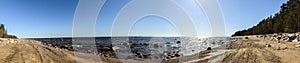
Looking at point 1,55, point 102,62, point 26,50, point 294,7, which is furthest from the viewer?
point 294,7

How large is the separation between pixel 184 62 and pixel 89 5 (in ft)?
53.4

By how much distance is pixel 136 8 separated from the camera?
22828 mm

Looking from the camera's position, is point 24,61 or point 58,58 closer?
point 24,61

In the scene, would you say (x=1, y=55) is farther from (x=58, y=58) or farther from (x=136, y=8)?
(x=136, y=8)

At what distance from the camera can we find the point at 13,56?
2403 cm

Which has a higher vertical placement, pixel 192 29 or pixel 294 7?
pixel 294 7

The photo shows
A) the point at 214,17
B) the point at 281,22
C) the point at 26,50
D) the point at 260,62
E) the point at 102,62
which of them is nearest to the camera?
the point at 214,17

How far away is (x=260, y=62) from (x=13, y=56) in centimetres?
2068

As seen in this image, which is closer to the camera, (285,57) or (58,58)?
(285,57)

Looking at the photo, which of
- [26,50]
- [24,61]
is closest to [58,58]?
[26,50]

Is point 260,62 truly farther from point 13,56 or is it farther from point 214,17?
point 13,56

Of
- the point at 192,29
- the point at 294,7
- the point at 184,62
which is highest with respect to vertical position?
the point at 294,7

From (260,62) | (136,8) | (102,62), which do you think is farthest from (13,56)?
(260,62)

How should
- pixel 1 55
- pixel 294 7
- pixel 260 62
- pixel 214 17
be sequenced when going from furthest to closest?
1. pixel 294 7
2. pixel 1 55
3. pixel 260 62
4. pixel 214 17
